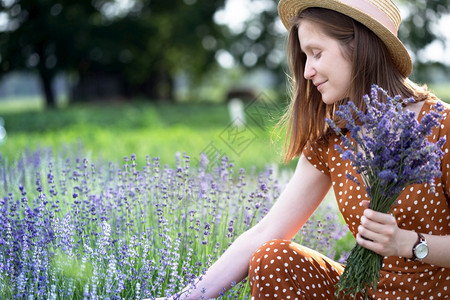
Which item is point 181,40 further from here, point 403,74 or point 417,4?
point 403,74

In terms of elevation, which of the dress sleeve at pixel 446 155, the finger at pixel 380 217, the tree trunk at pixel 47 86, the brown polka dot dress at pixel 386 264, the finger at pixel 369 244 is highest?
the dress sleeve at pixel 446 155

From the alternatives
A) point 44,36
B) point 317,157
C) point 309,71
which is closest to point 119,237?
point 317,157

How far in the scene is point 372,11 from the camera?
87.0 inches

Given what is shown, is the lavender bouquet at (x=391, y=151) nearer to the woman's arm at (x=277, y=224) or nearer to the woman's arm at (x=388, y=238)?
the woman's arm at (x=388, y=238)

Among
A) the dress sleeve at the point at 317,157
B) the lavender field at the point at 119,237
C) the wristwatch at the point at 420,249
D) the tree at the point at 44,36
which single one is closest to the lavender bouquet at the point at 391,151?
the wristwatch at the point at 420,249

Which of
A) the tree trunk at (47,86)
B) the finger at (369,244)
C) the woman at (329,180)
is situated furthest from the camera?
the tree trunk at (47,86)

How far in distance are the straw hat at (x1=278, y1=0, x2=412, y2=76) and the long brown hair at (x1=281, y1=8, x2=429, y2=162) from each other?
1.2 inches

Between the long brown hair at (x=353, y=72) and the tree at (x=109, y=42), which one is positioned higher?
the long brown hair at (x=353, y=72)

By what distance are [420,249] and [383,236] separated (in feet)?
0.54

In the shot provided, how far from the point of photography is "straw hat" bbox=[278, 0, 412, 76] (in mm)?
2191

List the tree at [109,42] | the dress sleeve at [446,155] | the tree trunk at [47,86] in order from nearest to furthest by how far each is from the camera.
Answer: the dress sleeve at [446,155]
the tree at [109,42]
the tree trunk at [47,86]

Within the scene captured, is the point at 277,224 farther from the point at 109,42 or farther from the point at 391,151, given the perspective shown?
the point at 109,42

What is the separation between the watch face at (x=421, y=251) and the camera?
185cm

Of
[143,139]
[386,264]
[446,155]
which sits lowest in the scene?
[143,139]
